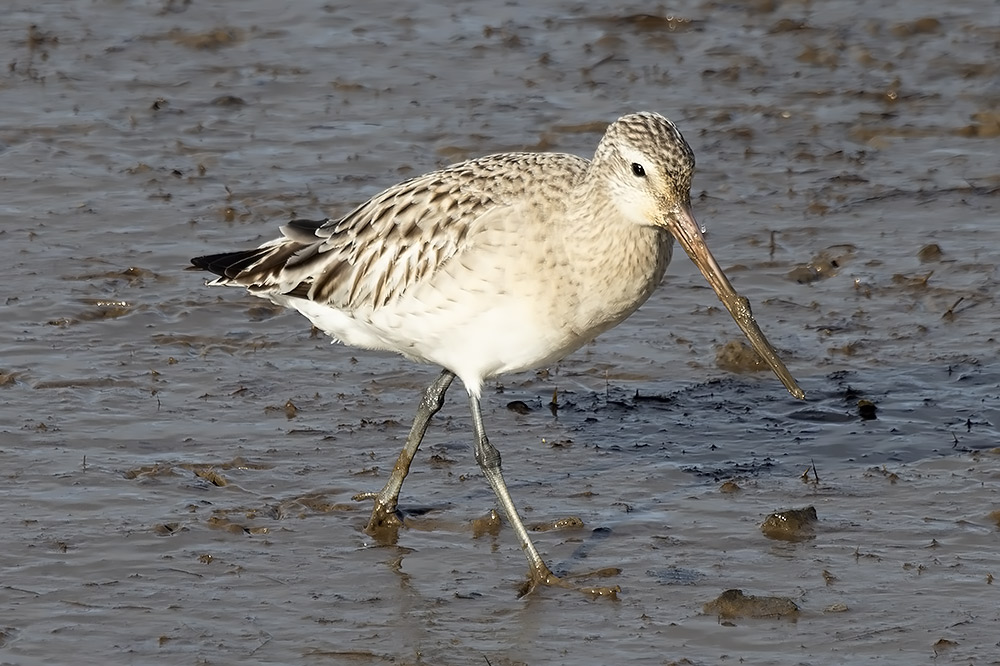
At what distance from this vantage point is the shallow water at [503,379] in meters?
6.82

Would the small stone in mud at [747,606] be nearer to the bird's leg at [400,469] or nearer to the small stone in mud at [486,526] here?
the small stone in mud at [486,526]

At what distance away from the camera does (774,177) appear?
1195 cm

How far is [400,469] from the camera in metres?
7.66

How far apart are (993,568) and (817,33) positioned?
8.59m

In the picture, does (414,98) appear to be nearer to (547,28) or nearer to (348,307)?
(547,28)

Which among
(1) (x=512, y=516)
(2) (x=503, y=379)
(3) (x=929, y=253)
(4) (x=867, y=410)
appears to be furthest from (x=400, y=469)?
(3) (x=929, y=253)

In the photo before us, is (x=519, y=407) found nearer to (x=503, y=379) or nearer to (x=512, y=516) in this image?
(x=503, y=379)

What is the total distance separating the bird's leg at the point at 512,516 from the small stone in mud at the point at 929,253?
4.10 metres

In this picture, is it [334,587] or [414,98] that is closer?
[334,587]

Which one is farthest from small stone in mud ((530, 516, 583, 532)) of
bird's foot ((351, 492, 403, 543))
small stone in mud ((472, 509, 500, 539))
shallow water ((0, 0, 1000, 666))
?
bird's foot ((351, 492, 403, 543))

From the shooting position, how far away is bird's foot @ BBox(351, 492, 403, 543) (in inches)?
297

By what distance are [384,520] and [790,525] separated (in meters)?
1.76

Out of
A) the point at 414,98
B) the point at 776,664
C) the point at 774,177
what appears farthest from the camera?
the point at 414,98

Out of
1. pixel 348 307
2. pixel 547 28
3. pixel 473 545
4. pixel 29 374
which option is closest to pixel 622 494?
pixel 473 545
